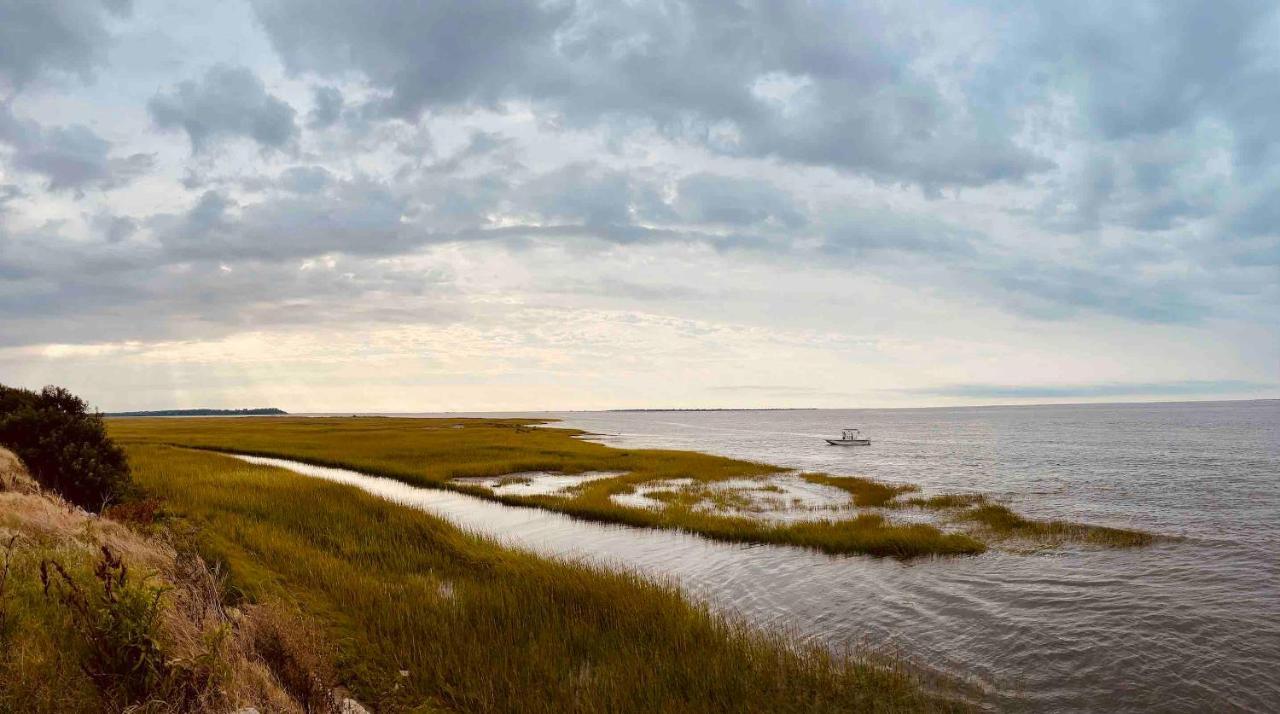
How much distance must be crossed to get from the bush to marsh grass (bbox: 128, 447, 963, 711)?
5686mm

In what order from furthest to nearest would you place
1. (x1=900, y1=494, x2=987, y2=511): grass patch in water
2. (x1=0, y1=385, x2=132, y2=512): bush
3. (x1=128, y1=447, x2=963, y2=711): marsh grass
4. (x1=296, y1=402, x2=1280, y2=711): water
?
1. (x1=900, y1=494, x2=987, y2=511): grass patch in water
2. (x1=0, y1=385, x2=132, y2=512): bush
3. (x1=296, y1=402, x2=1280, y2=711): water
4. (x1=128, y1=447, x2=963, y2=711): marsh grass

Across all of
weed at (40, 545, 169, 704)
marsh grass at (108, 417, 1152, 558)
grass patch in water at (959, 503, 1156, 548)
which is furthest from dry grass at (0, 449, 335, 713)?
grass patch in water at (959, 503, 1156, 548)

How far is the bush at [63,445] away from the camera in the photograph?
19922mm

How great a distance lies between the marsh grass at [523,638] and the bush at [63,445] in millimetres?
5686

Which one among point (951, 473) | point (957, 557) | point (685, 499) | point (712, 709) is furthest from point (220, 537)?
point (951, 473)

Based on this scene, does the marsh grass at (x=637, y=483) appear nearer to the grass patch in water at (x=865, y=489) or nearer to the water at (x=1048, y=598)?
the grass patch in water at (x=865, y=489)

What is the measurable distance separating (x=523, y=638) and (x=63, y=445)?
19.1 meters

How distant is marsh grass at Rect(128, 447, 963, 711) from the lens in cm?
933

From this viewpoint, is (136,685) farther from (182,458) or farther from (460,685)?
(182,458)

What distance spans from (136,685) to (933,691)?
10.8 m

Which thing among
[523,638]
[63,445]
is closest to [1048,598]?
[523,638]

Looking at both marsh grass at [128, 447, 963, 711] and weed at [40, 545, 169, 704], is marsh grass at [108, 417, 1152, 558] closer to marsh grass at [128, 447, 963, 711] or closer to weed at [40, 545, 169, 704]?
marsh grass at [128, 447, 963, 711]

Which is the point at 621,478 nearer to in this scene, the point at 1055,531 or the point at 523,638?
the point at 1055,531

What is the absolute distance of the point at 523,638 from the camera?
11242 mm
